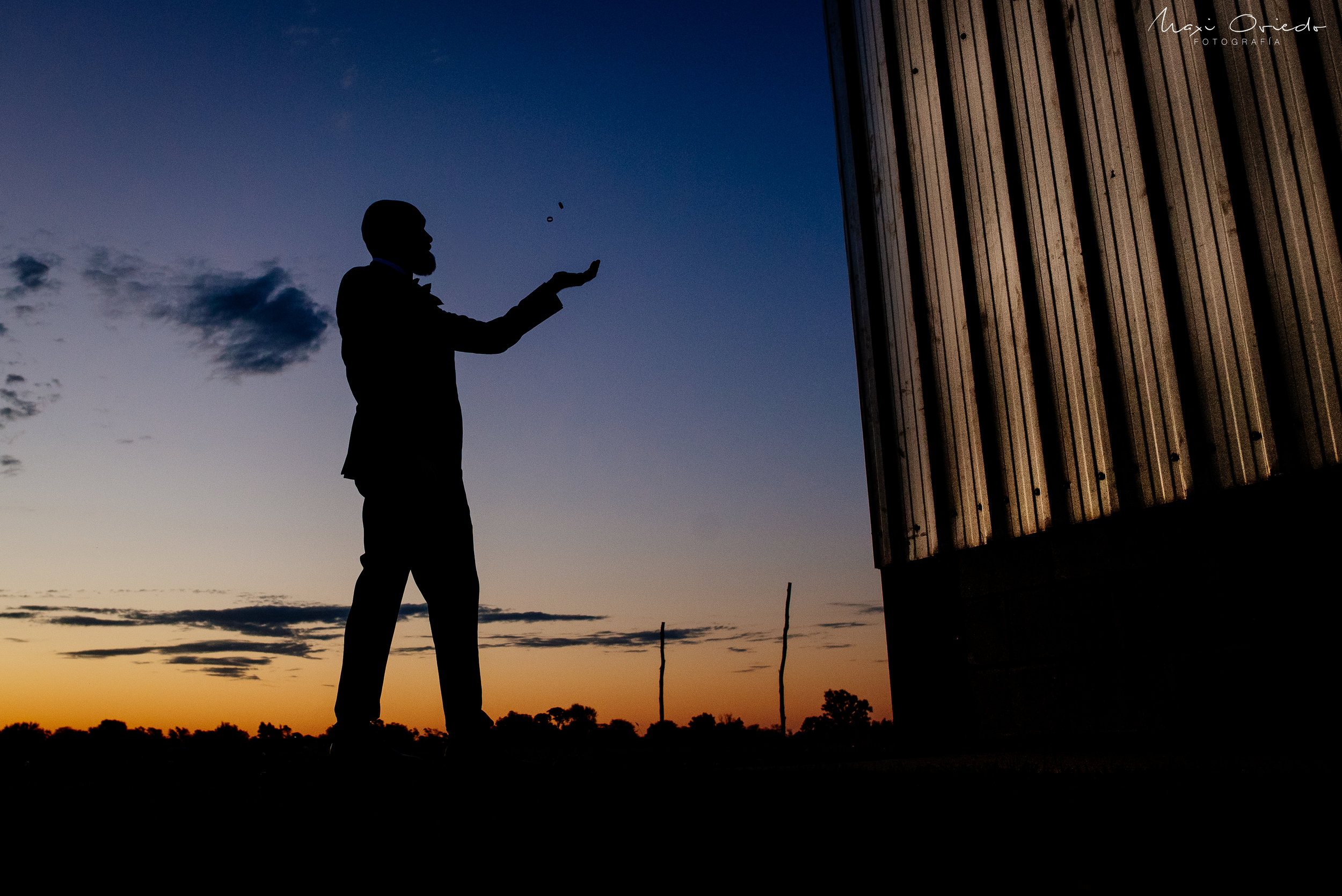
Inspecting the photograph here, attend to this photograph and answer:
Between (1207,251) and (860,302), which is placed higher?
(860,302)

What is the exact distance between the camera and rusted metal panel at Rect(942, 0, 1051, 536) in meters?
5.51

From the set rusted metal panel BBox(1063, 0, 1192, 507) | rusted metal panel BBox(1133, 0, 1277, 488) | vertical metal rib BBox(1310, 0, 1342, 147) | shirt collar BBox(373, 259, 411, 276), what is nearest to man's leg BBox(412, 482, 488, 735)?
shirt collar BBox(373, 259, 411, 276)

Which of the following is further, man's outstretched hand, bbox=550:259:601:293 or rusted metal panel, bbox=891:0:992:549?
rusted metal panel, bbox=891:0:992:549

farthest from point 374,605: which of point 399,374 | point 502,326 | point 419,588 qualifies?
point 502,326

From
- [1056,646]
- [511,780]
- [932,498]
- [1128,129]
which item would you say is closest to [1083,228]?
[1128,129]

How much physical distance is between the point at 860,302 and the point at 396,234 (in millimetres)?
4308

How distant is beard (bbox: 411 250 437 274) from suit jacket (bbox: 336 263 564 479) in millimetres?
163

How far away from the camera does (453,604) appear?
10.9 ft

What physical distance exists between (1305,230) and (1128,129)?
1188 mm

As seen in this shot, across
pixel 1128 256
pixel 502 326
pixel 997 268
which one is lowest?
pixel 502 326

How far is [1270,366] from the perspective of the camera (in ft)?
14.4

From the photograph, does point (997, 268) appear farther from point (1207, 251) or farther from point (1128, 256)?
point (1207, 251)

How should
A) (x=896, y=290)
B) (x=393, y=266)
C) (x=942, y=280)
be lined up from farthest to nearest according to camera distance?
(x=896, y=290) < (x=942, y=280) < (x=393, y=266)

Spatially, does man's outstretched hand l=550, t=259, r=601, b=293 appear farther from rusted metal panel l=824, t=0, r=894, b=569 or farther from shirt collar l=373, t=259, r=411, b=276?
rusted metal panel l=824, t=0, r=894, b=569
